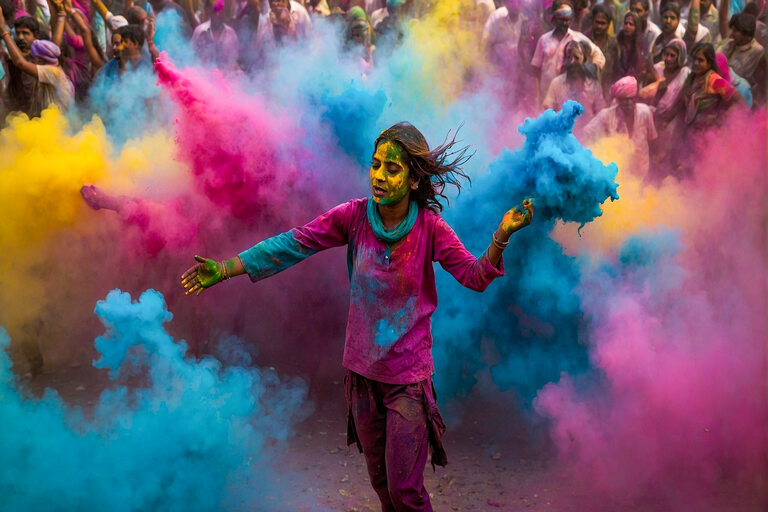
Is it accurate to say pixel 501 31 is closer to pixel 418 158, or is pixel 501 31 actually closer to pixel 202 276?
pixel 418 158

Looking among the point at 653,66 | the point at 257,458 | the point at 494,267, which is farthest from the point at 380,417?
the point at 653,66

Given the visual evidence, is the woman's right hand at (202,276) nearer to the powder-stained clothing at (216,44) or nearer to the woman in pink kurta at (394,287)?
the woman in pink kurta at (394,287)

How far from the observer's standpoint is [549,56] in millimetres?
5562

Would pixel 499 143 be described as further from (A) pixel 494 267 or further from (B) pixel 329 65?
(A) pixel 494 267

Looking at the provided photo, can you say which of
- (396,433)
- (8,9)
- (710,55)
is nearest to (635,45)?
(710,55)

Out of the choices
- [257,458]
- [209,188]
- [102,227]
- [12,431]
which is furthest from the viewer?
[102,227]

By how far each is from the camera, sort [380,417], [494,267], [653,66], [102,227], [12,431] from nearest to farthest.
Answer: [494,267], [380,417], [12,431], [102,227], [653,66]

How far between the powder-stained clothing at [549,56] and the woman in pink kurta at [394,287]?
2802 millimetres

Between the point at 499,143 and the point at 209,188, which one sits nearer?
the point at 209,188

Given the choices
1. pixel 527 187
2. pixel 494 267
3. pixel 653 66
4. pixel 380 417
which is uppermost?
pixel 653 66

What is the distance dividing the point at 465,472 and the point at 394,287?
1.80 m

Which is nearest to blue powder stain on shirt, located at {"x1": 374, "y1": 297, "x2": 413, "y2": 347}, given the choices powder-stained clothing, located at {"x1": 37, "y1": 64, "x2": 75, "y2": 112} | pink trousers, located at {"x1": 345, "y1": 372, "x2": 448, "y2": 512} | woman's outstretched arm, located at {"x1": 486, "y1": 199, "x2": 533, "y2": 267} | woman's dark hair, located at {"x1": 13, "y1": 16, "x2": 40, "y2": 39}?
pink trousers, located at {"x1": 345, "y1": 372, "x2": 448, "y2": 512}

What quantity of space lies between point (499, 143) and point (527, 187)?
92 cm

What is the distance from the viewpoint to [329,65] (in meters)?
5.00
